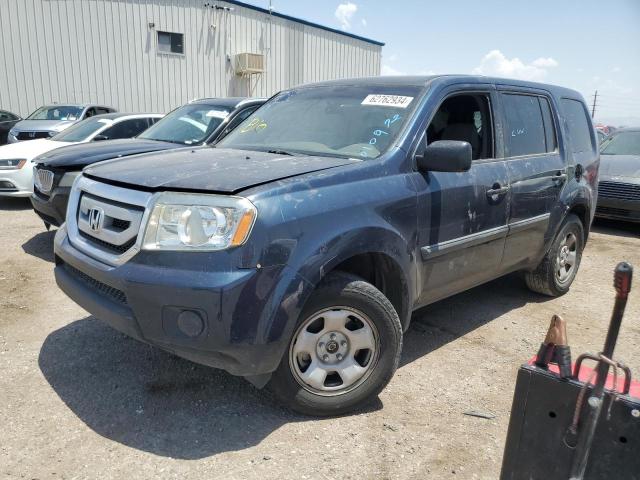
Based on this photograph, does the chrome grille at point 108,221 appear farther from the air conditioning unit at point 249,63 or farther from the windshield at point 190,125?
the air conditioning unit at point 249,63

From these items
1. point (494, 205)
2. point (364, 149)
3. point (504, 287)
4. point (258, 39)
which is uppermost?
point (258, 39)

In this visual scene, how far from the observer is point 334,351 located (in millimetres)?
2820

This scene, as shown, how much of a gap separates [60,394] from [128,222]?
3.79 ft

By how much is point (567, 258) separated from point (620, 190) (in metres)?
3.91

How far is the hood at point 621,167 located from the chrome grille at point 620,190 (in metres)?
0.14

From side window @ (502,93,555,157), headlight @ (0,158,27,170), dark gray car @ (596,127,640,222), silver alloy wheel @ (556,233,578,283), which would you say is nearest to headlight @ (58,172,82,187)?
headlight @ (0,158,27,170)

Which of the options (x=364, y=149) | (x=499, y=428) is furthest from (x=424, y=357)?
(x=364, y=149)

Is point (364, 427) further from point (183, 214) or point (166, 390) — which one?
point (183, 214)

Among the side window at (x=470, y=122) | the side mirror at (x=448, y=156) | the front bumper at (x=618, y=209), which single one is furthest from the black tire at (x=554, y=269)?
the front bumper at (x=618, y=209)

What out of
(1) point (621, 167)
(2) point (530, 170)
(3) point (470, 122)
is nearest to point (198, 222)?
(3) point (470, 122)

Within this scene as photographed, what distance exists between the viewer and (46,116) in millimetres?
14203

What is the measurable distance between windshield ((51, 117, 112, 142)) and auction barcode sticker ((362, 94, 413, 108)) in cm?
562

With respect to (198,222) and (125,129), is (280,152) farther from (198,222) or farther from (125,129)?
(125,129)

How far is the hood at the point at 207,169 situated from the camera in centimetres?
254
